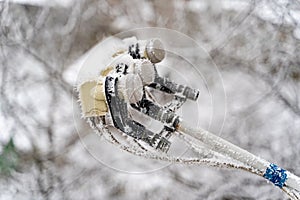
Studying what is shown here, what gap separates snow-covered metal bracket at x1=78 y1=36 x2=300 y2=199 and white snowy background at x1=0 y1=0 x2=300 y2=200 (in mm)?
864

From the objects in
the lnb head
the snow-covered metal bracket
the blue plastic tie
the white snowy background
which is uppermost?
the white snowy background

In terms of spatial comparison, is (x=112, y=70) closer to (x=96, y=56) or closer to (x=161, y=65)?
(x=96, y=56)

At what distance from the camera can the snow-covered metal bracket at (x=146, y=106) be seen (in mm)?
1115

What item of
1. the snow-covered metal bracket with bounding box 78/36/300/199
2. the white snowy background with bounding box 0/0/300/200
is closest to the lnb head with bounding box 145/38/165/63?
the snow-covered metal bracket with bounding box 78/36/300/199

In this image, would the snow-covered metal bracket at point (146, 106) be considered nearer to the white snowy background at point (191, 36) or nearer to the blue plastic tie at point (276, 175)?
the blue plastic tie at point (276, 175)

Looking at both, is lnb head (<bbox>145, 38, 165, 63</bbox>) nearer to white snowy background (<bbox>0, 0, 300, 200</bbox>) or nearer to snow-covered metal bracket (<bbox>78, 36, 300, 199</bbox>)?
snow-covered metal bracket (<bbox>78, 36, 300, 199</bbox>)

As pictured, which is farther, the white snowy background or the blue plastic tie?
the white snowy background

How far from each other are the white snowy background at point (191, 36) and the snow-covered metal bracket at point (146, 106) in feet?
2.83

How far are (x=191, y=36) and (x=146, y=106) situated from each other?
3.40 ft

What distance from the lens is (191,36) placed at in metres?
2.14

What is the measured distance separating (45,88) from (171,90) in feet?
3.64

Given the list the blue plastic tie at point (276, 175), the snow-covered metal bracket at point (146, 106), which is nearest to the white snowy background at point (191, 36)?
the snow-covered metal bracket at point (146, 106)

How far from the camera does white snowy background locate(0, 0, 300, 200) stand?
2115 millimetres

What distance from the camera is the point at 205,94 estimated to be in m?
1.56
